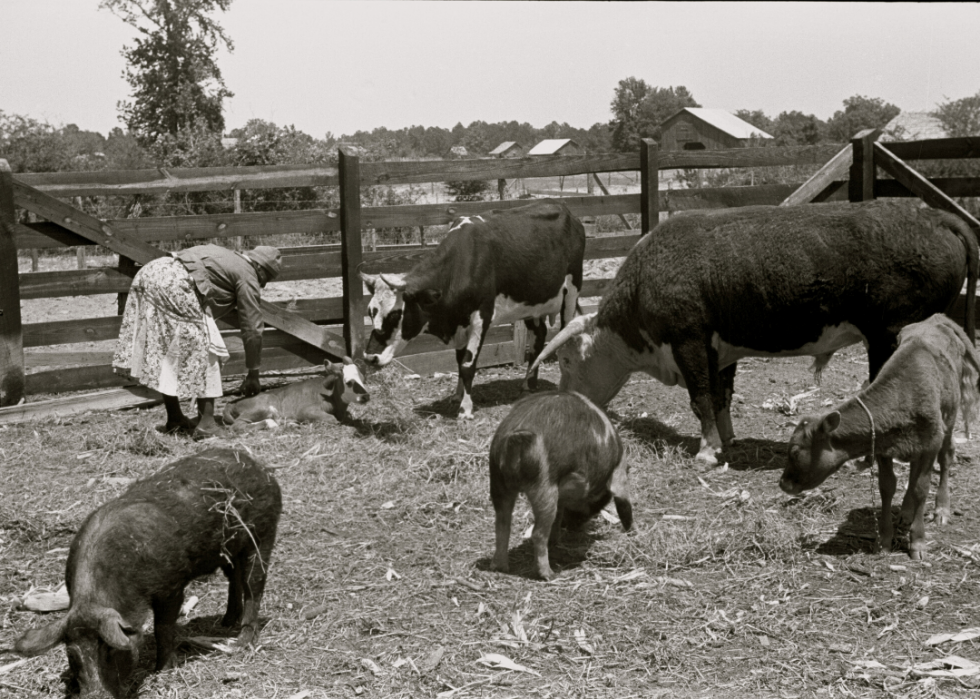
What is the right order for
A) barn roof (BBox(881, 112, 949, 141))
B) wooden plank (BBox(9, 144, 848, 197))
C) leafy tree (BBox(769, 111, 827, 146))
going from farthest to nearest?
leafy tree (BBox(769, 111, 827, 146))
barn roof (BBox(881, 112, 949, 141))
wooden plank (BBox(9, 144, 848, 197))

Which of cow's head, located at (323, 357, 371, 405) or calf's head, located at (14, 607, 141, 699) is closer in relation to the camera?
calf's head, located at (14, 607, 141, 699)

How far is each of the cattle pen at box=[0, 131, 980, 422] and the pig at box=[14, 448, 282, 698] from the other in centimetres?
500

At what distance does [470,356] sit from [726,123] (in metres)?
62.9

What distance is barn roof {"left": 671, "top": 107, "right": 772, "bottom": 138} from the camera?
220 ft

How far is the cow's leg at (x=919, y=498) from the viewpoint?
6258mm

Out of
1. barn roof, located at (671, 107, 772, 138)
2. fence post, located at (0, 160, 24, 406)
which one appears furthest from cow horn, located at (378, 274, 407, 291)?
barn roof, located at (671, 107, 772, 138)

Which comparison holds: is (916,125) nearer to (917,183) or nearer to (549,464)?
(917,183)

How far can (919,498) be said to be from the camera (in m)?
6.26

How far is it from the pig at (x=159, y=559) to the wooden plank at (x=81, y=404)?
189 inches

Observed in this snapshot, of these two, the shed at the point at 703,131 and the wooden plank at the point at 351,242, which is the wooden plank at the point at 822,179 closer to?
the wooden plank at the point at 351,242

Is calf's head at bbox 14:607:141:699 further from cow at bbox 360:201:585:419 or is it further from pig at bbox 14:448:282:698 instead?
cow at bbox 360:201:585:419

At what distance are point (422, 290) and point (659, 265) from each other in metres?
2.44

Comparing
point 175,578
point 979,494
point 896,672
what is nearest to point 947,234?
point 979,494

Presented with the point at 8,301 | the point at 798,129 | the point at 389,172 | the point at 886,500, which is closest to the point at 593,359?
the point at 886,500
